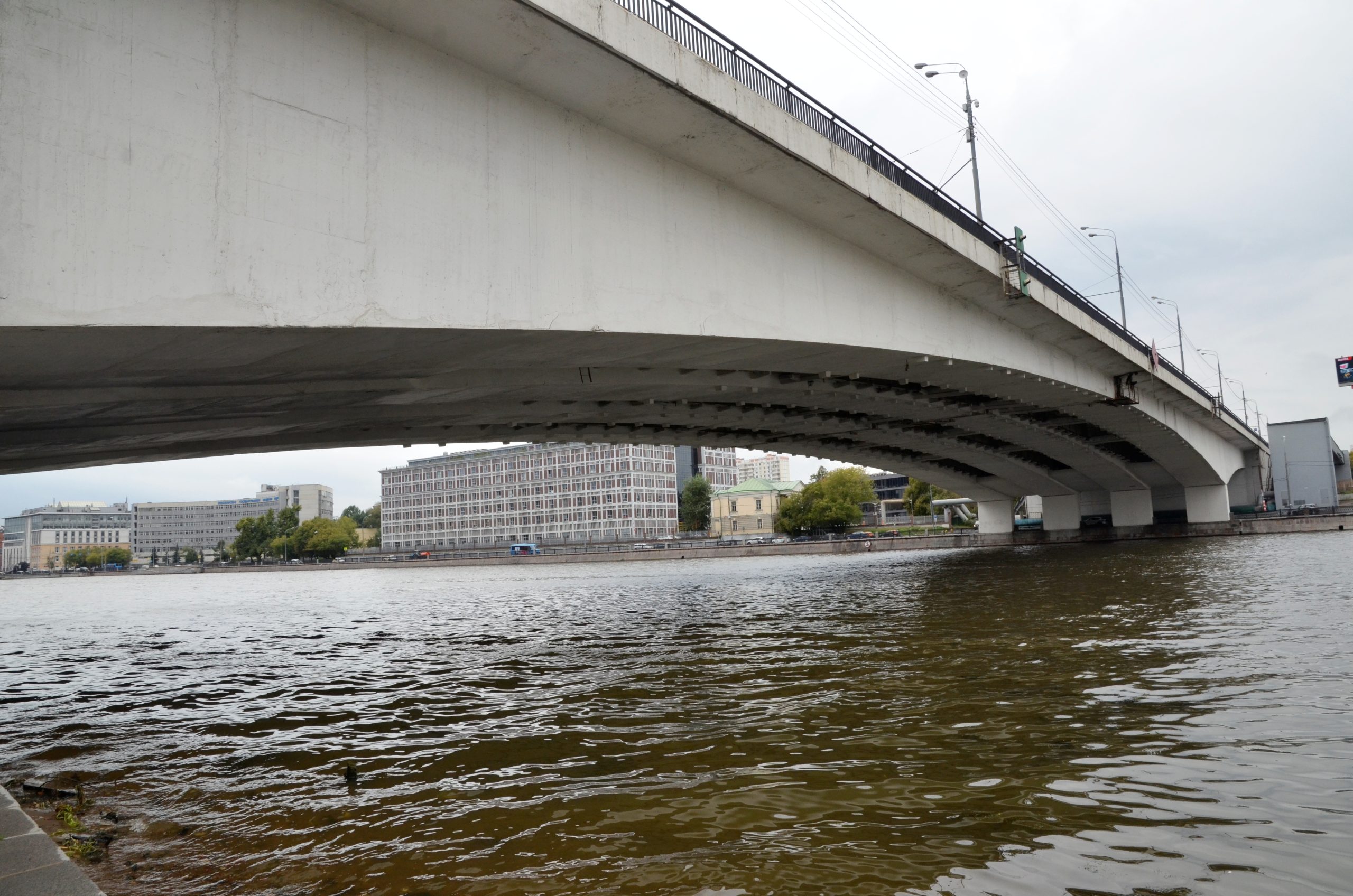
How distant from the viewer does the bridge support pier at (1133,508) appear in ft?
212

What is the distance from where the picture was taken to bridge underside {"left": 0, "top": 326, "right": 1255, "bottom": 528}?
1170cm

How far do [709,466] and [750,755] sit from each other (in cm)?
17434

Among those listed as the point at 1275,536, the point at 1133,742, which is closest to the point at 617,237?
the point at 1133,742

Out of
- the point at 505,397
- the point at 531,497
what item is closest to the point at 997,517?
the point at 505,397

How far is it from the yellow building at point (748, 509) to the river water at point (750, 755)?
121 m

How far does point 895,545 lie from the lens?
8631 centimetres

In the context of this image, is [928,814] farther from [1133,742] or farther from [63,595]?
[63,595]

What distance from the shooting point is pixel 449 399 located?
21.5m

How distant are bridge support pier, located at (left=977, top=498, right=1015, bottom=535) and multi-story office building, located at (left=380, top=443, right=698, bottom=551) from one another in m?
62.8

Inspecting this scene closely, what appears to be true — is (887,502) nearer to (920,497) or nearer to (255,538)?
(920,497)

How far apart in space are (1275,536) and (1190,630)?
178ft

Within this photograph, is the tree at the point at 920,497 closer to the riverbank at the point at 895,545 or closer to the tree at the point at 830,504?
the tree at the point at 830,504

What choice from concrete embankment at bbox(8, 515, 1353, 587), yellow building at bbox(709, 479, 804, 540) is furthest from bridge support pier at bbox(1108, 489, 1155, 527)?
yellow building at bbox(709, 479, 804, 540)

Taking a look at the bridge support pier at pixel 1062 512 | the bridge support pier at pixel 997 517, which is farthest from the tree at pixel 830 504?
the bridge support pier at pixel 1062 512
